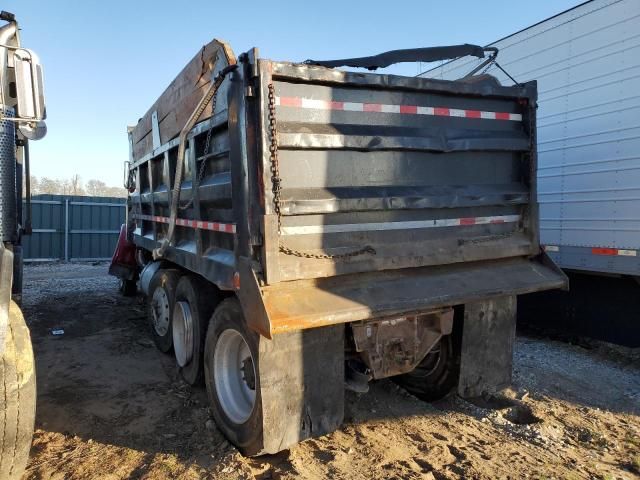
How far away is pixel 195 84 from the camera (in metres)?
4.09

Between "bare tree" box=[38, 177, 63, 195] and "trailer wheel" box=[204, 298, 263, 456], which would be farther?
"bare tree" box=[38, 177, 63, 195]

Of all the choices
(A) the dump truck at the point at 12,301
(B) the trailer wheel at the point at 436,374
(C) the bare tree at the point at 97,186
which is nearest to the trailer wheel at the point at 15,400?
(A) the dump truck at the point at 12,301

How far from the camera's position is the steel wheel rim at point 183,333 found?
448 centimetres

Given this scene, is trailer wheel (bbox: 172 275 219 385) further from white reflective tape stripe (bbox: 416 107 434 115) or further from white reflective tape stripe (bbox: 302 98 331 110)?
white reflective tape stripe (bbox: 416 107 434 115)

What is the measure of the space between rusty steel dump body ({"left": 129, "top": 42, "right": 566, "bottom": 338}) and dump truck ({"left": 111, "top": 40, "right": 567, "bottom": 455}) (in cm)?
1

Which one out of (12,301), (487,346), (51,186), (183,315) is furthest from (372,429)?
(51,186)

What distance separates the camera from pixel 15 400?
2734mm

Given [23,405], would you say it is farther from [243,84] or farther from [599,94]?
[599,94]

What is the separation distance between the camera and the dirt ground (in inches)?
123

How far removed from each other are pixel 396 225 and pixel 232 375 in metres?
1.67

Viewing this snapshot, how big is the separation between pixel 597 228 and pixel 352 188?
138 inches

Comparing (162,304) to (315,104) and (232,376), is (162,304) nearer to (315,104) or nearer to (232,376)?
(232,376)

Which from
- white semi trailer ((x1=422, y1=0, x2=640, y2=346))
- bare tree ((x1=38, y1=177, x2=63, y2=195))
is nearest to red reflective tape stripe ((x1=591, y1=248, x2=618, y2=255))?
white semi trailer ((x1=422, y1=0, x2=640, y2=346))

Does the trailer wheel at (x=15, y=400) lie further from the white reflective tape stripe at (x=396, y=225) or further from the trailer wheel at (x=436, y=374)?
the trailer wheel at (x=436, y=374)
